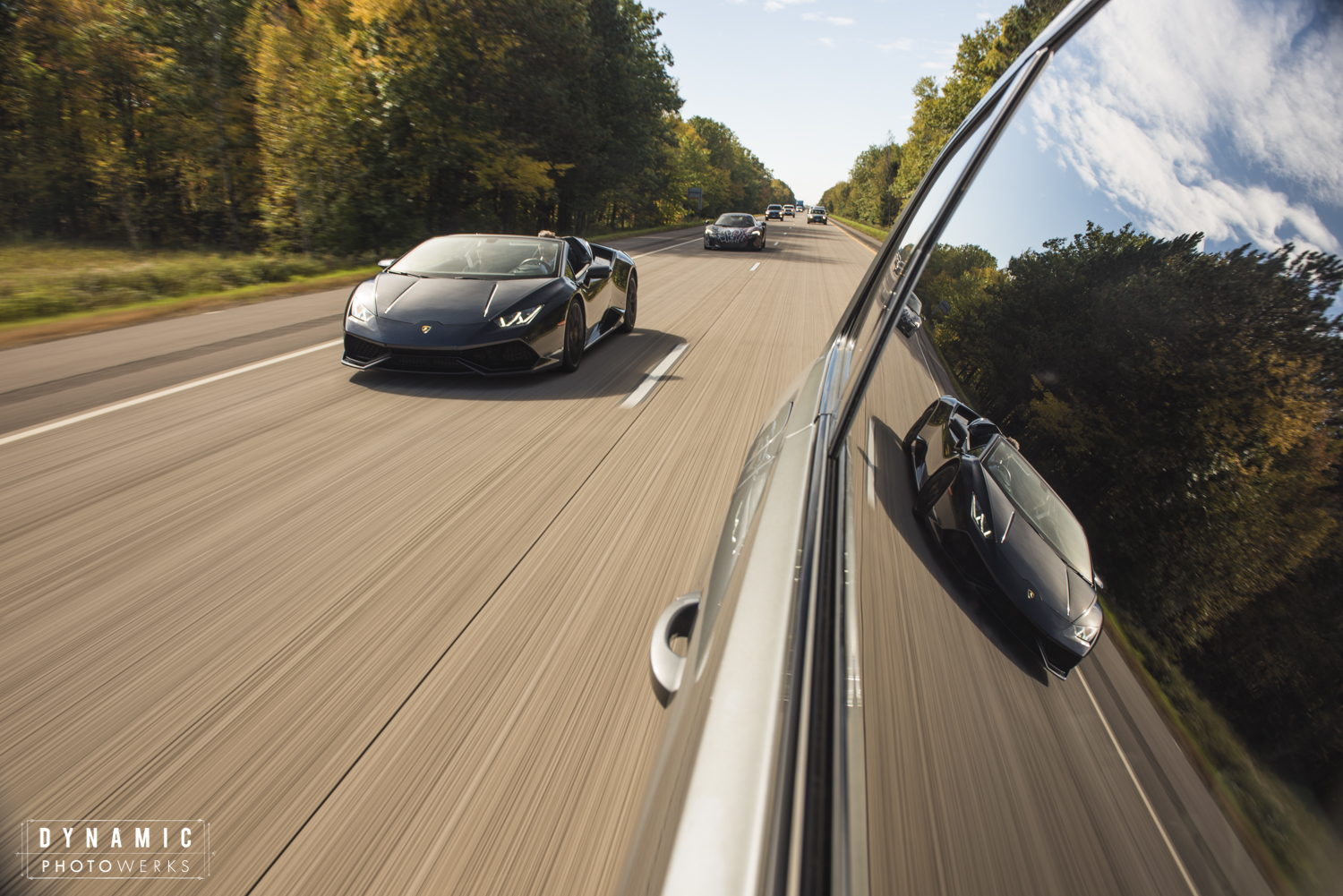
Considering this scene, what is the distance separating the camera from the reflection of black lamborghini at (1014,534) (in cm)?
78

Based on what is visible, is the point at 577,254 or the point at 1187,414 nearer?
the point at 1187,414

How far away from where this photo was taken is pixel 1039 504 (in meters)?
0.86

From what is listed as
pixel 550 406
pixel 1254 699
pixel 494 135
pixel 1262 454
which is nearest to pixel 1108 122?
pixel 1262 454

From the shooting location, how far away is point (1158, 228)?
82cm

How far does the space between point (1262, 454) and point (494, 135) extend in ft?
93.2

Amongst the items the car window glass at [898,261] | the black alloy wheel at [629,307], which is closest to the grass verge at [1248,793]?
the car window glass at [898,261]

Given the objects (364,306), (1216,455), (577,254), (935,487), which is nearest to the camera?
(1216,455)

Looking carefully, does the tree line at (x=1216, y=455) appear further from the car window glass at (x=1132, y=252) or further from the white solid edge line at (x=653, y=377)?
the white solid edge line at (x=653, y=377)

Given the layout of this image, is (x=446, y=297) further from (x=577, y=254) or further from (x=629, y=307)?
(x=629, y=307)

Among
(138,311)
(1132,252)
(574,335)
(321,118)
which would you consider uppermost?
(1132,252)

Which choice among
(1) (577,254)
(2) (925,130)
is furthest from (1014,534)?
(2) (925,130)

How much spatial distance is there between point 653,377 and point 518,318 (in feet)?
4.79

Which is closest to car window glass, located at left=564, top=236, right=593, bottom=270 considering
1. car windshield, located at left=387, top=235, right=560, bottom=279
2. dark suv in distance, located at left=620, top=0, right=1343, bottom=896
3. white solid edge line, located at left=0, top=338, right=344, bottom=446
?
car windshield, located at left=387, top=235, right=560, bottom=279

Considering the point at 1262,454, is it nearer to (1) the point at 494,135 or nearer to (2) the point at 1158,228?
(2) the point at 1158,228
